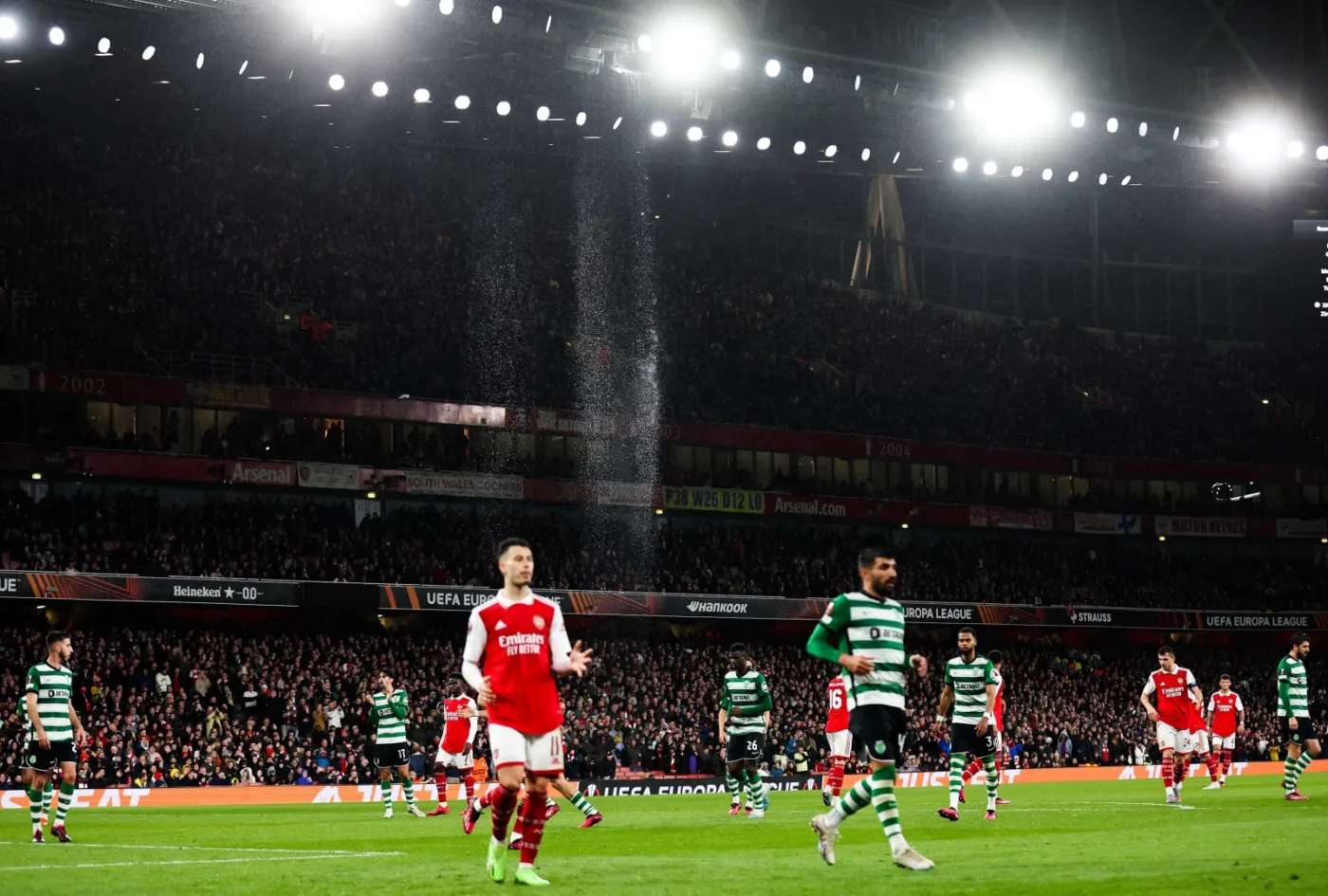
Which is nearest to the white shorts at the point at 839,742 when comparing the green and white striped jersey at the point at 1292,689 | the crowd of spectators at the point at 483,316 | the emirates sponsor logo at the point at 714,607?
the green and white striped jersey at the point at 1292,689

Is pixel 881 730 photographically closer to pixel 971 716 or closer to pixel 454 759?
pixel 971 716

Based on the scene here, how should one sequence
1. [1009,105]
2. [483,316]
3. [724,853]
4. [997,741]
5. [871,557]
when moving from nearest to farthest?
[871,557]
[724,853]
[997,741]
[1009,105]
[483,316]

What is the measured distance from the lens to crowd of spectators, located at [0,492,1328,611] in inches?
1852

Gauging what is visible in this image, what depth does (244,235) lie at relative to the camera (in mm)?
54219

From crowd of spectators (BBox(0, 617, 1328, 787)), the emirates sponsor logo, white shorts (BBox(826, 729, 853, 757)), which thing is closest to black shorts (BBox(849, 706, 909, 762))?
white shorts (BBox(826, 729, 853, 757))

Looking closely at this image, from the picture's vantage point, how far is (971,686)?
22344 mm

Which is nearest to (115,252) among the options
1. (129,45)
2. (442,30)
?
(129,45)

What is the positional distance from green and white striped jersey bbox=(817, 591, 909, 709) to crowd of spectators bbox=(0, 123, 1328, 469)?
132 feet

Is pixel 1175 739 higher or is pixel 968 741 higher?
pixel 968 741

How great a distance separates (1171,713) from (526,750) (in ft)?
59.2

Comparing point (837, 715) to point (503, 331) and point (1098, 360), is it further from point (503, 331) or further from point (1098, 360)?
point (1098, 360)

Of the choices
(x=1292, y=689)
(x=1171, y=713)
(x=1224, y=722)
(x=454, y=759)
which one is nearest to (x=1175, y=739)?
(x=1171, y=713)

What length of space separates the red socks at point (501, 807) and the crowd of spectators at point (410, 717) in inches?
1087

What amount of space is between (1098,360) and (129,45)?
49194 millimetres
